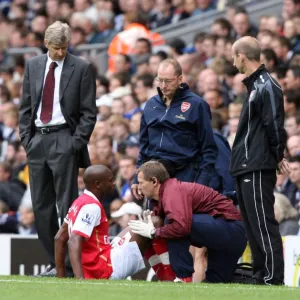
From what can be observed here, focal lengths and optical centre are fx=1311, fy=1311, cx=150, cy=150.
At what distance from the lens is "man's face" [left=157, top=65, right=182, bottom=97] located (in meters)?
11.9

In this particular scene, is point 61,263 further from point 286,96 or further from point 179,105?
point 286,96

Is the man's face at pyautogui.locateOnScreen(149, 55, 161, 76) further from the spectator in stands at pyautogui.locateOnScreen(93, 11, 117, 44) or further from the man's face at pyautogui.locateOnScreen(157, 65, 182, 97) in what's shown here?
the man's face at pyautogui.locateOnScreen(157, 65, 182, 97)

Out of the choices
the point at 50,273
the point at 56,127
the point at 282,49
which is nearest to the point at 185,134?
the point at 56,127

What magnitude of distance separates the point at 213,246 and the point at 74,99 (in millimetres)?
1894

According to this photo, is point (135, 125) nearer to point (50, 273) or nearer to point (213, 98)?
point (213, 98)

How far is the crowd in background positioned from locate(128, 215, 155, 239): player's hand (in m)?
2.73

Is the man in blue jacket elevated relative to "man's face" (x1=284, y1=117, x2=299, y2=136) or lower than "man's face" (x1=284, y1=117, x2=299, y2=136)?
lower

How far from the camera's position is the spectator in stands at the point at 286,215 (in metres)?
14.0

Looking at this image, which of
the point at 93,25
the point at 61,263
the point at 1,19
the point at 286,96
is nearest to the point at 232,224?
the point at 61,263

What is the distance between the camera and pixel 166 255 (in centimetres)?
1177

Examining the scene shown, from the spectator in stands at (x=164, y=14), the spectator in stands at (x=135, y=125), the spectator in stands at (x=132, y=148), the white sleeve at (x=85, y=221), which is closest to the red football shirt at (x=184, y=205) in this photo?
the white sleeve at (x=85, y=221)

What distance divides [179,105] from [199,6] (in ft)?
32.8

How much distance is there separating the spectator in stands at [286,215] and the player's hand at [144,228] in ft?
8.87

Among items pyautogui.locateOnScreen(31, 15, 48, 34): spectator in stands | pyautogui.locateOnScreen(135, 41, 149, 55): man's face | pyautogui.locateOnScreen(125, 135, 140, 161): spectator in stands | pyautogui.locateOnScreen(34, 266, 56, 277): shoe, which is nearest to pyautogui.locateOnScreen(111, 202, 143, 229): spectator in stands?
pyautogui.locateOnScreen(125, 135, 140, 161): spectator in stands
